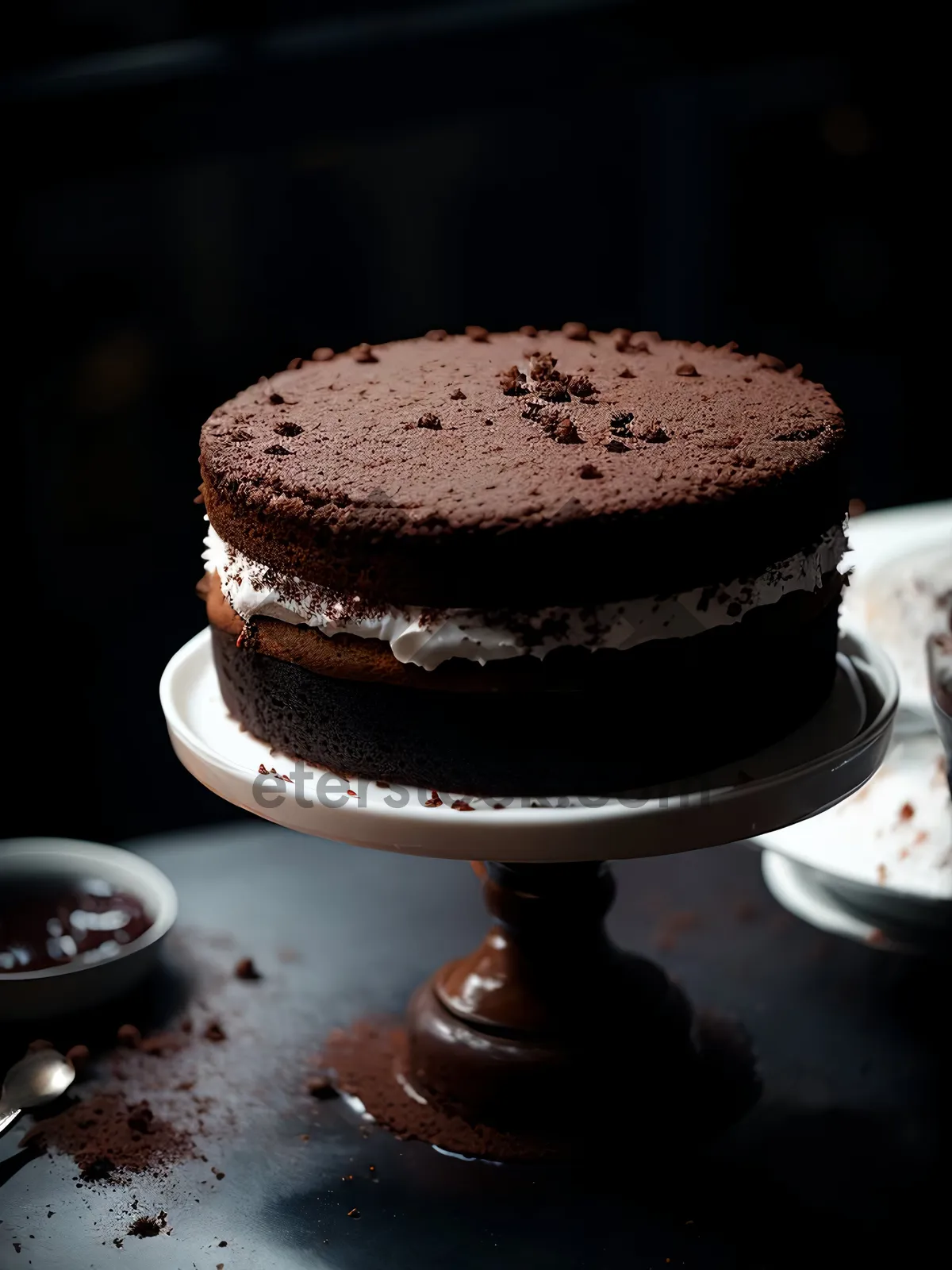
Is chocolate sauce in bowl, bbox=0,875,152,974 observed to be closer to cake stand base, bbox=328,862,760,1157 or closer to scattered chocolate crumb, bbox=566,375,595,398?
cake stand base, bbox=328,862,760,1157

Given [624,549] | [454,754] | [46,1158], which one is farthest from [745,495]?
[46,1158]

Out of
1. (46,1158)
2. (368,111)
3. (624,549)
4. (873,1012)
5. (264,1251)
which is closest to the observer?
(624,549)

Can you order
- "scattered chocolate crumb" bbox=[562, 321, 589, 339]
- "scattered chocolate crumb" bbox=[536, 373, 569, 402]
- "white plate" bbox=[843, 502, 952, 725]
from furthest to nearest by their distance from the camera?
"white plate" bbox=[843, 502, 952, 725]
"scattered chocolate crumb" bbox=[562, 321, 589, 339]
"scattered chocolate crumb" bbox=[536, 373, 569, 402]

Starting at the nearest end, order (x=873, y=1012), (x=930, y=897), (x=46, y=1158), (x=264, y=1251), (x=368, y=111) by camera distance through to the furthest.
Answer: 1. (x=264, y=1251)
2. (x=46, y=1158)
3. (x=930, y=897)
4. (x=873, y=1012)
5. (x=368, y=111)

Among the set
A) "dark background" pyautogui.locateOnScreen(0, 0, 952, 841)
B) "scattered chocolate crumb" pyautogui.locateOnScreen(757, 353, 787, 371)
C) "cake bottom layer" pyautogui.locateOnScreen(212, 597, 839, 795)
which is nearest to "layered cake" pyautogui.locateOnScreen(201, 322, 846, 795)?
"cake bottom layer" pyautogui.locateOnScreen(212, 597, 839, 795)

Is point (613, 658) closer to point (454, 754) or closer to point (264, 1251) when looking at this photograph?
point (454, 754)

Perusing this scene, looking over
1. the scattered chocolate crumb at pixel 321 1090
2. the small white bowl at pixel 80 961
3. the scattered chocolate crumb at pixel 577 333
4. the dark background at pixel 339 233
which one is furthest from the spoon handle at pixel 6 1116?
the dark background at pixel 339 233
